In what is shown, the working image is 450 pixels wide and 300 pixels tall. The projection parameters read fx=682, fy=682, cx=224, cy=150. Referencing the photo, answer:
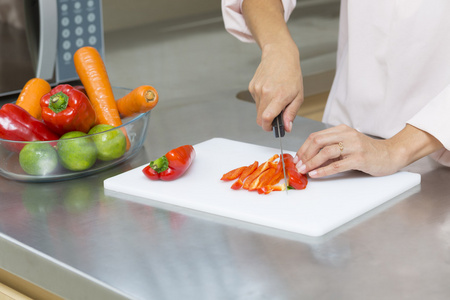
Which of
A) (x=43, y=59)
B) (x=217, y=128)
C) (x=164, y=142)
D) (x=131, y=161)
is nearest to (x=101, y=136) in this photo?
(x=131, y=161)

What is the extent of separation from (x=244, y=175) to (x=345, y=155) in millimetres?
165

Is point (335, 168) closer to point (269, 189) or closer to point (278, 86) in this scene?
point (269, 189)

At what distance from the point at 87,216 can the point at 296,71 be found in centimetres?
49

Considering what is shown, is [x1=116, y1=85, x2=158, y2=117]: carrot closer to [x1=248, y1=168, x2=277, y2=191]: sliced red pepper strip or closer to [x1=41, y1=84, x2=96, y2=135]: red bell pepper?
[x1=41, y1=84, x2=96, y2=135]: red bell pepper

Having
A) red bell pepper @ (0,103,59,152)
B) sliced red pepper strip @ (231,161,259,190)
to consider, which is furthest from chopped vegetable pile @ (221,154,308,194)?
red bell pepper @ (0,103,59,152)

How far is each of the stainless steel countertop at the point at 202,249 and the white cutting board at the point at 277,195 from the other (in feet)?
0.05

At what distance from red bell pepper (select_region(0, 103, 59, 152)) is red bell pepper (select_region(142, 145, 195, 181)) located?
194mm

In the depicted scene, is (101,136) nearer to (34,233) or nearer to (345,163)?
(34,233)

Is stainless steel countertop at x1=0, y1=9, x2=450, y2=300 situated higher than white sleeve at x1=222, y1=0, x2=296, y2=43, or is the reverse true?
white sleeve at x1=222, y1=0, x2=296, y2=43

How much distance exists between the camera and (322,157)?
109 centimetres

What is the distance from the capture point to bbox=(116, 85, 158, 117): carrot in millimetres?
1240

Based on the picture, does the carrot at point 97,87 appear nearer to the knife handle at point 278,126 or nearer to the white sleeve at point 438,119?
the knife handle at point 278,126

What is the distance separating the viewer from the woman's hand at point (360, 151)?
1073 millimetres

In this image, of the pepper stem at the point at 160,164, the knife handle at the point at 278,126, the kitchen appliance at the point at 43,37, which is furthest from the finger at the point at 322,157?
the kitchen appliance at the point at 43,37
